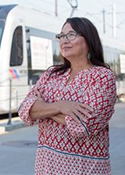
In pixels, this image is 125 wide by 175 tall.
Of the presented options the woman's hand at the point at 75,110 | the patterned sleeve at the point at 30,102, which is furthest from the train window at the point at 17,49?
the woman's hand at the point at 75,110

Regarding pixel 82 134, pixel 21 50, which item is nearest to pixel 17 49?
pixel 21 50

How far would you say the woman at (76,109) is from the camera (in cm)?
221

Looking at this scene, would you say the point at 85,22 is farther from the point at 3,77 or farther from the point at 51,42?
the point at 51,42

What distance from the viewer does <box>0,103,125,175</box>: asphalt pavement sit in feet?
22.7

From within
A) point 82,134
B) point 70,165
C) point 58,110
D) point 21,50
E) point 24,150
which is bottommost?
point 24,150

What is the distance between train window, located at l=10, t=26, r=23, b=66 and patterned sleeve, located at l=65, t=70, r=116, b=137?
1256cm

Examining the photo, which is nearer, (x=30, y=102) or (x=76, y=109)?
(x=76, y=109)

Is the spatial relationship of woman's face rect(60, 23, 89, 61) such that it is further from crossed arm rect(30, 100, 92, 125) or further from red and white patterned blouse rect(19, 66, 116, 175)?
crossed arm rect(30, 100, 92, 125)

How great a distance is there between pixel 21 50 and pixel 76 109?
42.6ft

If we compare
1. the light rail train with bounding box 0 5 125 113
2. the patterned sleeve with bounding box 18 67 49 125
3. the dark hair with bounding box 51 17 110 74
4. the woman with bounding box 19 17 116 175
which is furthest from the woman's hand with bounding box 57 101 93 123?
the light rail train with bounding box 0 5 125 113

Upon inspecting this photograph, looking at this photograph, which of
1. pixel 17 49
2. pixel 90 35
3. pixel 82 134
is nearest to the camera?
pixel 82 134

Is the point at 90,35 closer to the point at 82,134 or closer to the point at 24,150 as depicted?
the point at 82,134

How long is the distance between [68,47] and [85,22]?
0.54 feet

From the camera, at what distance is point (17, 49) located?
14891 millimetres
